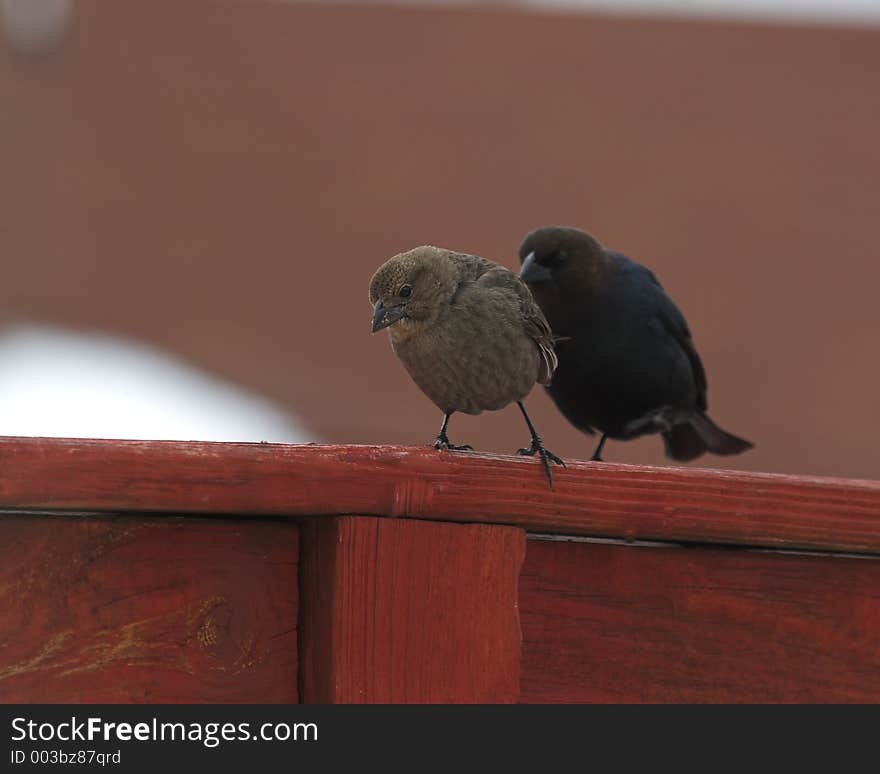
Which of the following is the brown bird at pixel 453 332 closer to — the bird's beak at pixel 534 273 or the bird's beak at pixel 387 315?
the bird's beak at pixel 387 315

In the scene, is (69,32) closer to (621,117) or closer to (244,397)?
(244,397)

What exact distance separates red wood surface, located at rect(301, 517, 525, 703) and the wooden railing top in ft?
0.11

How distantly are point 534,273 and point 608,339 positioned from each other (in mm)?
280

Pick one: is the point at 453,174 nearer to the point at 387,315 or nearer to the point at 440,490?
the point at 387,315

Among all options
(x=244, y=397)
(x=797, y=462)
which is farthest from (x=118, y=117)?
(x=797, y=462)

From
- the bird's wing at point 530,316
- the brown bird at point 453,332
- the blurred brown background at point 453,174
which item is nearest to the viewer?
the brown bird at point 453,332

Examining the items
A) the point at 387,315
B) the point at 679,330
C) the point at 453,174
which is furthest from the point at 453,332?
the point at 453,174

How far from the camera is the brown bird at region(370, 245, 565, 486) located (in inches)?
102

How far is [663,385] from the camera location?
389 centimetres

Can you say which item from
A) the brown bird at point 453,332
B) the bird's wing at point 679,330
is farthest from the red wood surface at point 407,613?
the bird's wing at point 679,330

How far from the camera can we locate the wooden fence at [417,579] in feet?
4.78

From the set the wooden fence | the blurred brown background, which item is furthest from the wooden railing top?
the blurred brown background

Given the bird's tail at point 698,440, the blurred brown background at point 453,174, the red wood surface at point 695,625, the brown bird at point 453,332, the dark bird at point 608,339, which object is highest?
the blurred brown background at point 453,174

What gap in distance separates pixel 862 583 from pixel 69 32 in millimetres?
6251
